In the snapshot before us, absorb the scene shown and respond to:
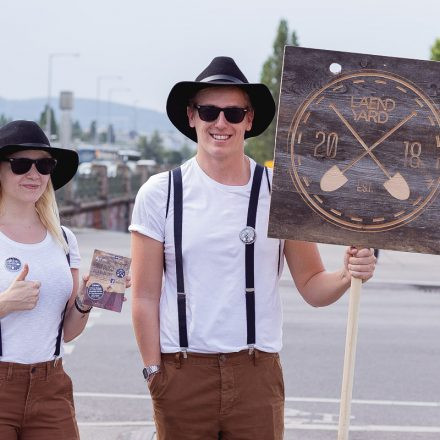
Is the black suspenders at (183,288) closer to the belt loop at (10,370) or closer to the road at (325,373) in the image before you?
the belt loop at (10,370)

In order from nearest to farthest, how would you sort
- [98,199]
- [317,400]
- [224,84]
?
[224,84], [317,400], [98,199]

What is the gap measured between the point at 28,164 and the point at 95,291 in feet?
1.80

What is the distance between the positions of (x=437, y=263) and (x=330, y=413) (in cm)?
1358

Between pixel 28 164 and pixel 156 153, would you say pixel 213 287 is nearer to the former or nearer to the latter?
pixel 28 164

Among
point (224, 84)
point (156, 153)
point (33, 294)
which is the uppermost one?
point (224, 84)

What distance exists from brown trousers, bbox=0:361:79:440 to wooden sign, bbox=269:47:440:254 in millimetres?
1042

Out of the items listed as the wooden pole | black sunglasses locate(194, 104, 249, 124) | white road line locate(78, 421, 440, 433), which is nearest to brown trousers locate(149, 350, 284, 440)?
the wooden pole

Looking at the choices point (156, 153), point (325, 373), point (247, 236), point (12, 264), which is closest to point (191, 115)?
point (247, 236)

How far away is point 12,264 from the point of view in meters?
4.46

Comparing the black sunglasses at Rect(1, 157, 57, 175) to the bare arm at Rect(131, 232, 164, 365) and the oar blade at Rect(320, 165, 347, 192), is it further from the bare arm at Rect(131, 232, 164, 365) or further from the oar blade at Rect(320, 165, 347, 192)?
the oar blade at Rect(320, 165, 347, 192)

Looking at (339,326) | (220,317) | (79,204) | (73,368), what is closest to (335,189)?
(220,317)

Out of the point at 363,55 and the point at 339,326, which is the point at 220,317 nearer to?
the point at 363,55

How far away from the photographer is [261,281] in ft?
14.3

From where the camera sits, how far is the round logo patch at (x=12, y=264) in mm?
4453
